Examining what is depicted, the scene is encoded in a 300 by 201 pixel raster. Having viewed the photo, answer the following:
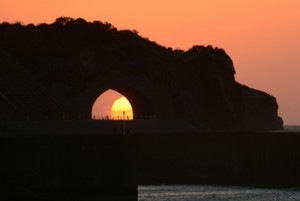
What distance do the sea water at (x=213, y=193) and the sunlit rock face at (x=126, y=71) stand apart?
25660mm

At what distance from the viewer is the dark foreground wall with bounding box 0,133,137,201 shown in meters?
63.7

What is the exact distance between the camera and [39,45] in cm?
13200

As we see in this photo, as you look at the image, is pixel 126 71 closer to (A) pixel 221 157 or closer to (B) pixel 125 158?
(A) pixel 221 157

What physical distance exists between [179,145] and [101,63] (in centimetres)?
3815

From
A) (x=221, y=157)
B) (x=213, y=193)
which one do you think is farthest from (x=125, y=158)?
(x=221, y=157)

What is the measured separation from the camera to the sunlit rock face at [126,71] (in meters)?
129

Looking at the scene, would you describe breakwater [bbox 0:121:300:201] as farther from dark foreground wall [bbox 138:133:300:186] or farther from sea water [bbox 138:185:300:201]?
sea water [bbox 138:185:300:201]

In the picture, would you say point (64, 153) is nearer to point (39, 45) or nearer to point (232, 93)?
point (39, 45)

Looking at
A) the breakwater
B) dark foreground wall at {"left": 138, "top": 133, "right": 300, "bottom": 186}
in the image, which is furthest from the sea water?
dark foreground wall at {"left": 138, "top": 133, "right": 300, "bottom": 186}

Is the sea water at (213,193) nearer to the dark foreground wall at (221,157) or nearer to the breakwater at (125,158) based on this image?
the breakwater at (125,158)

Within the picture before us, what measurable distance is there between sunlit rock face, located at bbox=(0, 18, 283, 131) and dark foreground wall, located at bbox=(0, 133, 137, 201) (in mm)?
44172

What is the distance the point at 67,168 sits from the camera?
6500cm

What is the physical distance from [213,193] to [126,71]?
51.3 metres

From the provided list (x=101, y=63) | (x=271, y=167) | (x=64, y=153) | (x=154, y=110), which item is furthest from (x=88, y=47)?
(x=64, y=153)
